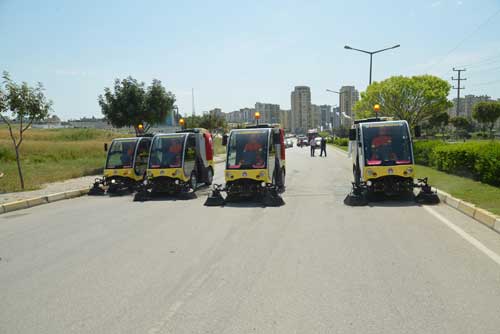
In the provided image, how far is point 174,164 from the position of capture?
1466 cm

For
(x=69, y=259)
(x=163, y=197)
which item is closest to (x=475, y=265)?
(x=69, y=259)

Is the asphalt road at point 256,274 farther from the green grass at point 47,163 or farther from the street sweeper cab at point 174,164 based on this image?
the green grass at point 47,163

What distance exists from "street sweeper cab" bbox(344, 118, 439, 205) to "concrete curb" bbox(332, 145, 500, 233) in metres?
0.40

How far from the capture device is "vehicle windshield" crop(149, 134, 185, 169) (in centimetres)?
1467

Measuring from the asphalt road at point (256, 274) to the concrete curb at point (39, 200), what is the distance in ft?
10.2

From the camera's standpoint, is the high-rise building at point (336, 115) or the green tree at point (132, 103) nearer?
the green tree at point (132, 103)

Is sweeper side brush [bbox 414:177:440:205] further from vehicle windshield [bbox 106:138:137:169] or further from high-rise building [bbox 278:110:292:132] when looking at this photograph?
high-rise building [bbox 278:110:292:132]

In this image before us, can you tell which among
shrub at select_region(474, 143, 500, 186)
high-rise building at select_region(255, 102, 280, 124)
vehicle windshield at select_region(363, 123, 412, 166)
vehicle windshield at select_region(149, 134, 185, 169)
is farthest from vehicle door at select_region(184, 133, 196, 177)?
Answer: high-rise building at select_region(255, 102, 280, 124)

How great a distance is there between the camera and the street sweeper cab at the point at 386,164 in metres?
11.6

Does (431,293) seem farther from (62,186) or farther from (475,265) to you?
(62,186)

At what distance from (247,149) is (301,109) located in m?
122

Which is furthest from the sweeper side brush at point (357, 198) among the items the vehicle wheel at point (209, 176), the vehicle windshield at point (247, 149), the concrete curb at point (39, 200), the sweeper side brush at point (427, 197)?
the concrete curb at point (39, 200)

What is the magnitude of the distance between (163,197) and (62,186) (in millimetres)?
5854

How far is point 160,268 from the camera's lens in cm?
620
